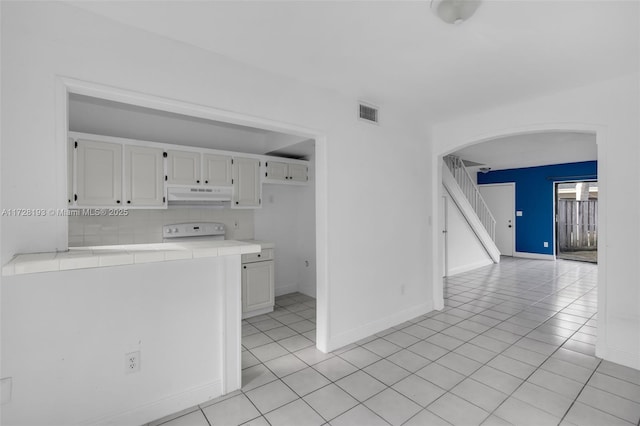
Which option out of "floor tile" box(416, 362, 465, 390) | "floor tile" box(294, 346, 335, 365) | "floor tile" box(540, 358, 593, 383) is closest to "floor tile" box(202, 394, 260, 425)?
"floor tile" box(294, 346, 335, 365)

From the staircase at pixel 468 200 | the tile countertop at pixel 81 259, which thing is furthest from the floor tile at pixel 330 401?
the staircase at pixel 468 200

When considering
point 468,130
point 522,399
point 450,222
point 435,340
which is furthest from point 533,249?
point 522,399

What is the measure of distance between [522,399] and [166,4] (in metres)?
3.62

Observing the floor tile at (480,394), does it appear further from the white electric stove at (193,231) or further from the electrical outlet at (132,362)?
the white electric stove at (193,231)

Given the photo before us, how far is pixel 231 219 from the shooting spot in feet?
14.7

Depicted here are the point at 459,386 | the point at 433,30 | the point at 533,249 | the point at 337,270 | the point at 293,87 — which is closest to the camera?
the point at 433,30

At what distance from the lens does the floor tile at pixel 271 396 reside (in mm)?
2209

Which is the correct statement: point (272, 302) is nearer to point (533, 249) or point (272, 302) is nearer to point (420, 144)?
point (420, 144)

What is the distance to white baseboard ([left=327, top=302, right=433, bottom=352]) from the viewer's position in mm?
3123

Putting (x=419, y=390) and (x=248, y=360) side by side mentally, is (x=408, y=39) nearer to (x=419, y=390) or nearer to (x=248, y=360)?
(x=419, y=390)

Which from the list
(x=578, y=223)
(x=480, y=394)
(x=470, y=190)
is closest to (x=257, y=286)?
(x=480, y=394)

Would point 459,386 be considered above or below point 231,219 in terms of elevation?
below

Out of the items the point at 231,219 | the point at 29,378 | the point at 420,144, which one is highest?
the point at 420,144

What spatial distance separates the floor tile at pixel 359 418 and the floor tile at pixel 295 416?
4.8 inches
